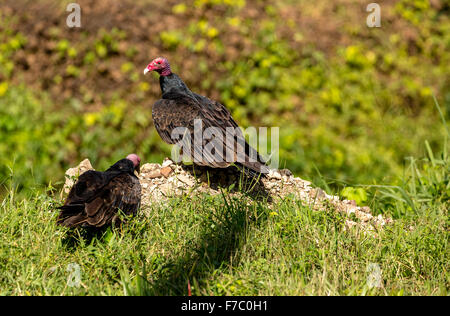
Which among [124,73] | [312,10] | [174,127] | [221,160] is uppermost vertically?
[312,10]

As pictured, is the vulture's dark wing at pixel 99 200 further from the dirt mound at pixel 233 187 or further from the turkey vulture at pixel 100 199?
the dirt mound at pixel 233 187

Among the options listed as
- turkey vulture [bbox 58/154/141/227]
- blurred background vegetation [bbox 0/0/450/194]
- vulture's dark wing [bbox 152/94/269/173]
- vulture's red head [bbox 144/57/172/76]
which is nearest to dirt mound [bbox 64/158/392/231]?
vulture's dark wing [bbox 152/94/269/173]

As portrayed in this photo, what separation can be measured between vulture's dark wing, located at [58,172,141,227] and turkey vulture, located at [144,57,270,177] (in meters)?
0.63

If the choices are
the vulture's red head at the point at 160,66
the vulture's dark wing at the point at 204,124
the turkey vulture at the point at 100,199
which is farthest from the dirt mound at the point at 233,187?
the vulture's red head at the point at 160,66

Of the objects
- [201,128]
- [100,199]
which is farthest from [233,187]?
[100,199]

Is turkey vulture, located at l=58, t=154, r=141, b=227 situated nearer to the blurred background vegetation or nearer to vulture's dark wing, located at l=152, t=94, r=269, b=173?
vulture's dark wing, located at l=152, t=94, r=269, b=173

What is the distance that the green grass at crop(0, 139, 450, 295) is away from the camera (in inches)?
112

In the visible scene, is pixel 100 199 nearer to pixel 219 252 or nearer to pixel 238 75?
pixel 219 252

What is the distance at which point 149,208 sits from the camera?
3703 millimetres

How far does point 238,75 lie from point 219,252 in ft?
13.3
